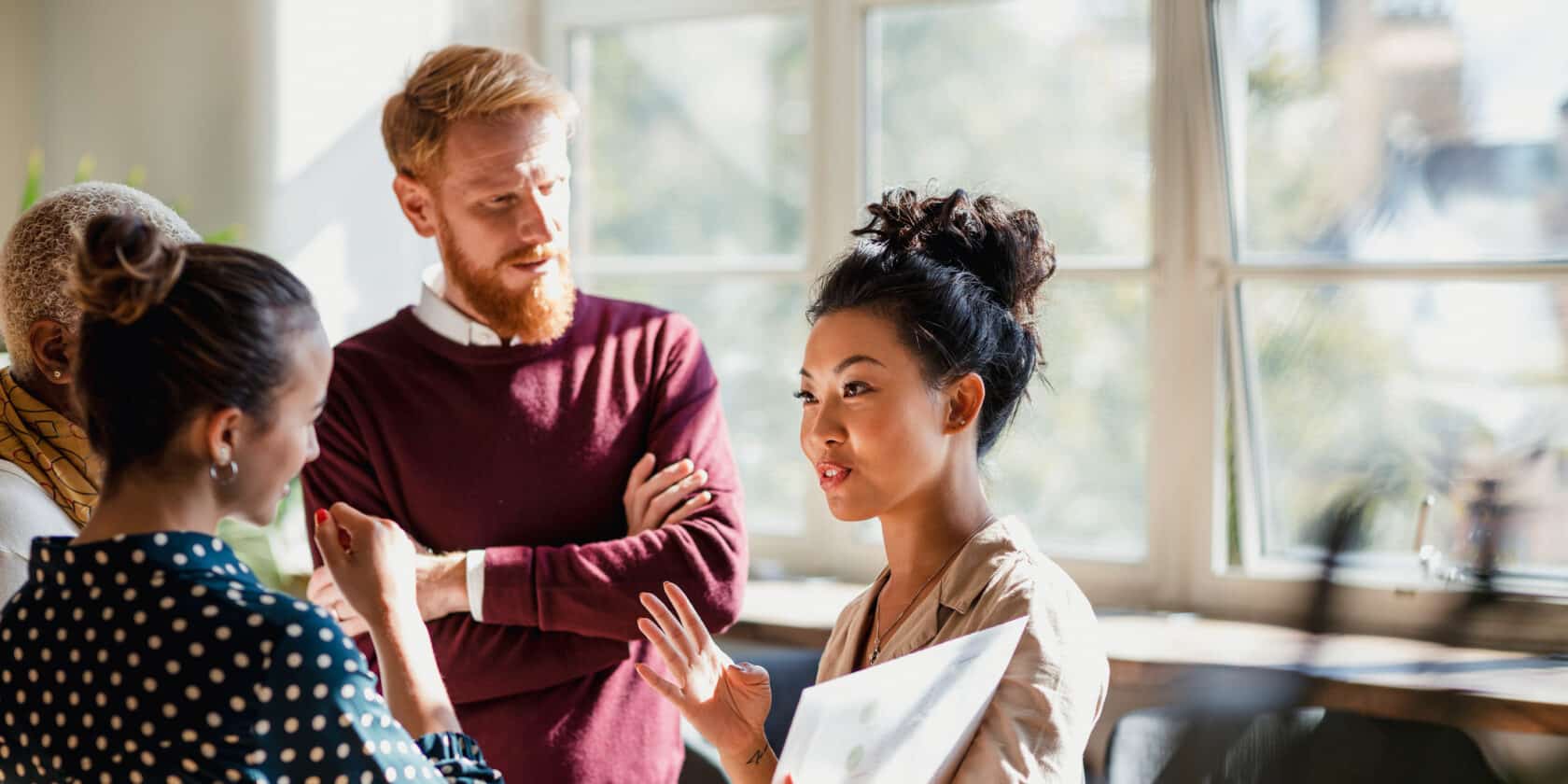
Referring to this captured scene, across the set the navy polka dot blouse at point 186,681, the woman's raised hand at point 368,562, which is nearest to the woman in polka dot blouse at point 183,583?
the navy polka dot blouse at point 186,681

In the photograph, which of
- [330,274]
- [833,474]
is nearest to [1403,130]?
[833,474]

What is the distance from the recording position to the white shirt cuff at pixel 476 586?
177 cm

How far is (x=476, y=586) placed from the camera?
5.80ft

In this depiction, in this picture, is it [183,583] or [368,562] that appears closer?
[183,583]

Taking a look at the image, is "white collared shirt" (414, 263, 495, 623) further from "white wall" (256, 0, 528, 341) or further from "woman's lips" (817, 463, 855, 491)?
"white wall" (256, 0, 528, 341)

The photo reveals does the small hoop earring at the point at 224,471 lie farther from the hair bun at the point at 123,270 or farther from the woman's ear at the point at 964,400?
the woman's ear at the point at 964,400

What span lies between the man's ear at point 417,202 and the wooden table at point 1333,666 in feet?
4.22

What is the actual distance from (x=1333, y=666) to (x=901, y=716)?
1559mm

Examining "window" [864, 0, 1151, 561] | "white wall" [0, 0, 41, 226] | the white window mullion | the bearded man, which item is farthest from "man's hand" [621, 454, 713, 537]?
"white wall" [0, 0, 41, 226]

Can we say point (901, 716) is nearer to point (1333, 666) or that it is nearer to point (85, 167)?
point (1333, 666)

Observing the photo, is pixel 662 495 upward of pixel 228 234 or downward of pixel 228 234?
downward

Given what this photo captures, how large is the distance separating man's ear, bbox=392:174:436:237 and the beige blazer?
0.90 meters

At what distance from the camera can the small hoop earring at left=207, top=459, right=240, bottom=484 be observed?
1.09 meters

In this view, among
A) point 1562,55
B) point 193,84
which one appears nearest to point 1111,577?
point 1562,55
